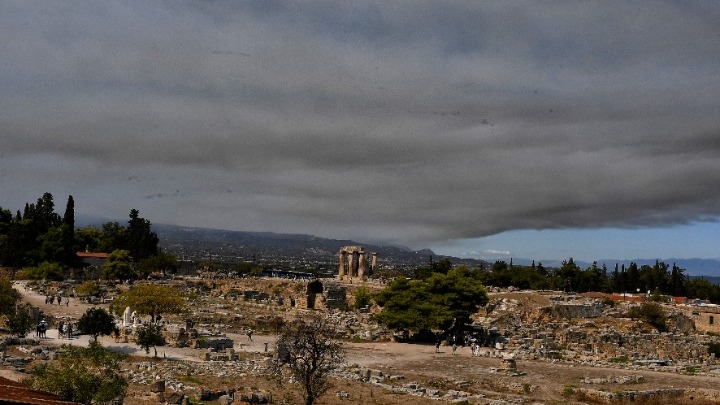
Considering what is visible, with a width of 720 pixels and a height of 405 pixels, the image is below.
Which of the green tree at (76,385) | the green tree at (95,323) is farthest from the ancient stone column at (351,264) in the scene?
the green tree at (76,385)

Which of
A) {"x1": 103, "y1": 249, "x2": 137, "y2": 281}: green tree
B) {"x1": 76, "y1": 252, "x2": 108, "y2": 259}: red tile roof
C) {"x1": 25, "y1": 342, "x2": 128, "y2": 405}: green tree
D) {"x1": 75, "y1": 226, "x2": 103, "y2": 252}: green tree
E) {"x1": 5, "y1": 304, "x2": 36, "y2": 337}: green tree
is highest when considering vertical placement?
{"x1": 75, "y1": 226, "x2": 103, "y2": 252}: green tree

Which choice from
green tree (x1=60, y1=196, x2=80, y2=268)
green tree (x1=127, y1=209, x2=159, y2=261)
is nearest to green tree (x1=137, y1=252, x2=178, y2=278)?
green tree (x1=127, y1=209, x2=159, y2=261)

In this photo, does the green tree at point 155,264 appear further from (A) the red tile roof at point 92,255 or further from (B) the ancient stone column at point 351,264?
(B) the ancient stone column at point 351,264

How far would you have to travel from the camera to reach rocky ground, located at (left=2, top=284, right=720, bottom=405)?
95.3ft

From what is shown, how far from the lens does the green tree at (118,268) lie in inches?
3108

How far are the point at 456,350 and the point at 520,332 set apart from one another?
1212 centimetres

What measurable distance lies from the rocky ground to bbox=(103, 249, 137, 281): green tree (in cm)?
3713

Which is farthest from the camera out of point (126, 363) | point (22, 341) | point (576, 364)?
point (576, 364)

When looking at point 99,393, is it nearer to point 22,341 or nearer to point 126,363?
point 126,363

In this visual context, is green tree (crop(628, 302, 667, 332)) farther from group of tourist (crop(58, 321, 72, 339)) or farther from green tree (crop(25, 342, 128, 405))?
green tree (crop(25, 342, 128, 405))

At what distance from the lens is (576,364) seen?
143 ft

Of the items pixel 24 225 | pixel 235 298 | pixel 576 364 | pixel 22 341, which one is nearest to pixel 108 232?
pixel 24 225

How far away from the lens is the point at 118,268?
78.8m

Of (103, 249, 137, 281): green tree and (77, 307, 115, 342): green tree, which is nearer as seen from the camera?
(77, 307, 115, 342): green tree
